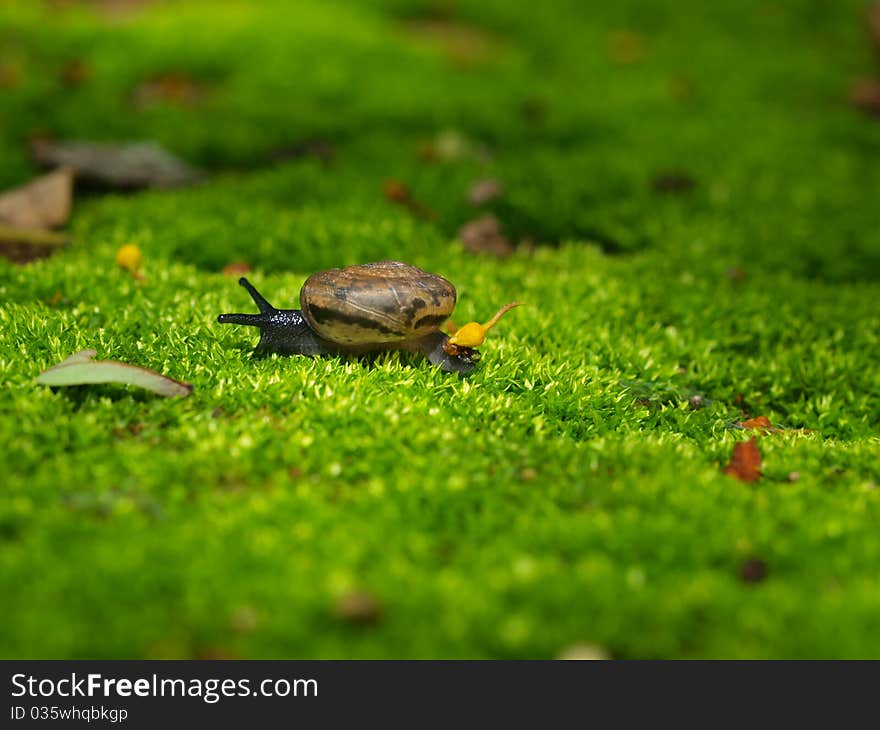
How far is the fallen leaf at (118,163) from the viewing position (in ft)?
28.1

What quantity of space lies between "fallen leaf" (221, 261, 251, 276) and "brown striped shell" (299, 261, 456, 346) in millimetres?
2235

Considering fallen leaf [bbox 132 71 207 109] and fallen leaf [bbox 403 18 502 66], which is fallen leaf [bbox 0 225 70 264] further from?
fallen leaf [bbox 403 18 502 66]

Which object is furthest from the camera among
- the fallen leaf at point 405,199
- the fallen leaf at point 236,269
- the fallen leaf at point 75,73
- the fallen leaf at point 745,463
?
the fallen leaf at point 75,73

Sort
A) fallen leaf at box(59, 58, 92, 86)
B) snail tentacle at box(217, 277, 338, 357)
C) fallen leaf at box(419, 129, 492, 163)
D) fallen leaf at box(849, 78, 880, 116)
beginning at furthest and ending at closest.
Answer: fallen leaf at box(849, 78, 880, 116) → fallen leaf at box(59, 58, 92, 86) → fallen leaf at box(419, 129, 492, 163) → snail tentacle at box(217, 277, 338, 357)

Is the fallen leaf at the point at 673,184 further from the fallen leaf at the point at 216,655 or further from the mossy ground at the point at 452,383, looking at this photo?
the fallen leaf at the point at 216,655

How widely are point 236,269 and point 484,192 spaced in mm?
3032

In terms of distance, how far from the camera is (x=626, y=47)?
13680 millimetres

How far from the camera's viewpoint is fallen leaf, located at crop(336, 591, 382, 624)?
2.94m

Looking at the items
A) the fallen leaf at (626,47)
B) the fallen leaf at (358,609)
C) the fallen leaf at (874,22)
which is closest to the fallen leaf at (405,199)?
the fallen leaf at (358,609)

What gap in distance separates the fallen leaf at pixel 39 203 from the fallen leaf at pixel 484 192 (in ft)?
13.4

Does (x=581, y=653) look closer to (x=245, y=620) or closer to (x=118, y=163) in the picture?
(x=245, y=620)

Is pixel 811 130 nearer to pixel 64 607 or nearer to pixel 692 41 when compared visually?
pixel 692 41

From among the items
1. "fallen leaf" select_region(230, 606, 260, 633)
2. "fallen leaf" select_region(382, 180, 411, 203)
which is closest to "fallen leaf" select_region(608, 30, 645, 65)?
"fallen leaf" select_region(382, 180, 411, 203)

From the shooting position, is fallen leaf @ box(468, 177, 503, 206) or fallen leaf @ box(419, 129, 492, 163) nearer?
fallen leaf @ box(468, 177, 503, 206)
